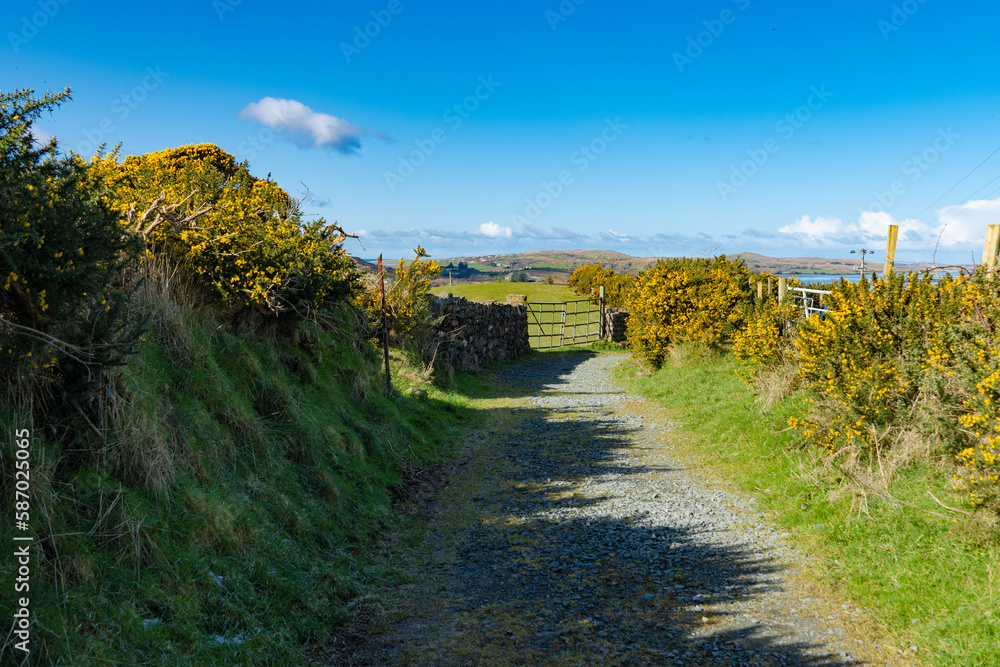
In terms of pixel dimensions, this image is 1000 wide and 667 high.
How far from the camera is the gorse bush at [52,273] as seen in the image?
11.5 ft

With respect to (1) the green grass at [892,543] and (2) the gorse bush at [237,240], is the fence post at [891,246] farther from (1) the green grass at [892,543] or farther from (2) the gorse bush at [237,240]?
(2) the gorse bush at [237,240]

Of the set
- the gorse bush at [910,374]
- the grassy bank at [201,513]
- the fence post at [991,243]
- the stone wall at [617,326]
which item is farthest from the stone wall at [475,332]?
the fence post at [991,243]

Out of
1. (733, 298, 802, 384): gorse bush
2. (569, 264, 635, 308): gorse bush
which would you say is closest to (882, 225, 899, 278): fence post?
(733, 298, 802, 384): gorse bush

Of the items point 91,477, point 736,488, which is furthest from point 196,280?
point 736,488

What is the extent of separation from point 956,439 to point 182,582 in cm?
720

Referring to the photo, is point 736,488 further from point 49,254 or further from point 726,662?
point 49,254

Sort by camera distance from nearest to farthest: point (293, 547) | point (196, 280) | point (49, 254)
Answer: point (49, 254), point (293, 547), point (196, 280)

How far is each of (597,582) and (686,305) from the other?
12.9m

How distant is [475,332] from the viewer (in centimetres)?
2003

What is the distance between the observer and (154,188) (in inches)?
301

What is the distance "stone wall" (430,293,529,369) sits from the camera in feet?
57.3

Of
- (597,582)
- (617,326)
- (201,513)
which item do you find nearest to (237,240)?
(201,513)

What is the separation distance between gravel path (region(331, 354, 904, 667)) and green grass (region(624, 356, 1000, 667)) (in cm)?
36

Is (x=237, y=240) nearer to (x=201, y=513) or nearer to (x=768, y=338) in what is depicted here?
(x=201, y=513)
